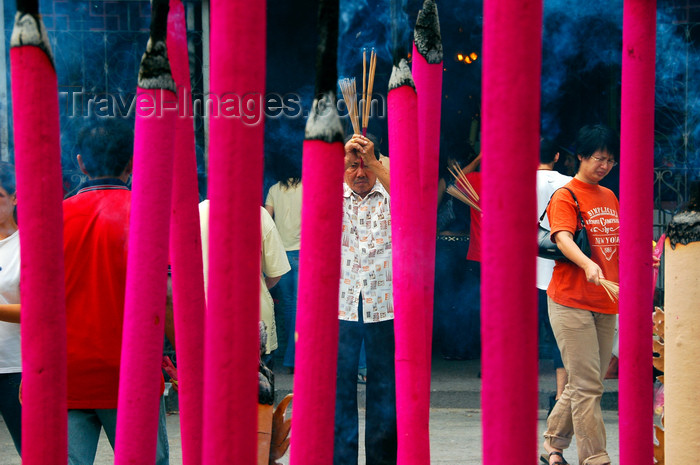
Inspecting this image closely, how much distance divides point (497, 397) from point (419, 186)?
0.40 meters

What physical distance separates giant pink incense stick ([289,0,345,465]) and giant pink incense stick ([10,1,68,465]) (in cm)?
28

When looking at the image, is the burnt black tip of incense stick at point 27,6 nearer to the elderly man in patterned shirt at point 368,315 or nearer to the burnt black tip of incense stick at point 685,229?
the burnt black tip of incense stick at point 685,229

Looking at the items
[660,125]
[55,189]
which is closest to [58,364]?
[55,189]

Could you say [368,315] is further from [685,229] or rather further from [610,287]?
[685,229]

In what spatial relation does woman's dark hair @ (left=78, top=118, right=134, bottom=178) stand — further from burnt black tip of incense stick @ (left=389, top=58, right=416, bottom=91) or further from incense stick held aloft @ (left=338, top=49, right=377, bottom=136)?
burnt black tip of incense stick @ (left=389, top=58, right=416, bottom=91)

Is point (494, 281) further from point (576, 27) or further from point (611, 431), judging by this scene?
point (576, 27)

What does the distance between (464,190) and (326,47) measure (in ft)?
13.7

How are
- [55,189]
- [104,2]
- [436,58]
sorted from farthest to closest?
[104,2], [436,58], [55,189]

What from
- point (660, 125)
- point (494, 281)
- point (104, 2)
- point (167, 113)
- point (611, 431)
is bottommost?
point (611, 431)

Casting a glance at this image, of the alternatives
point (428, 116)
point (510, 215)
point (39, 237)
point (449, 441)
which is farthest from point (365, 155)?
point (510, 215)

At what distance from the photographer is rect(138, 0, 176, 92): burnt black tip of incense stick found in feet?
3.46

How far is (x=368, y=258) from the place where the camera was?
3434 mm

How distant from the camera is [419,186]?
46.4 inches

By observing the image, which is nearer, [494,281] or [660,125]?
[494,281]
